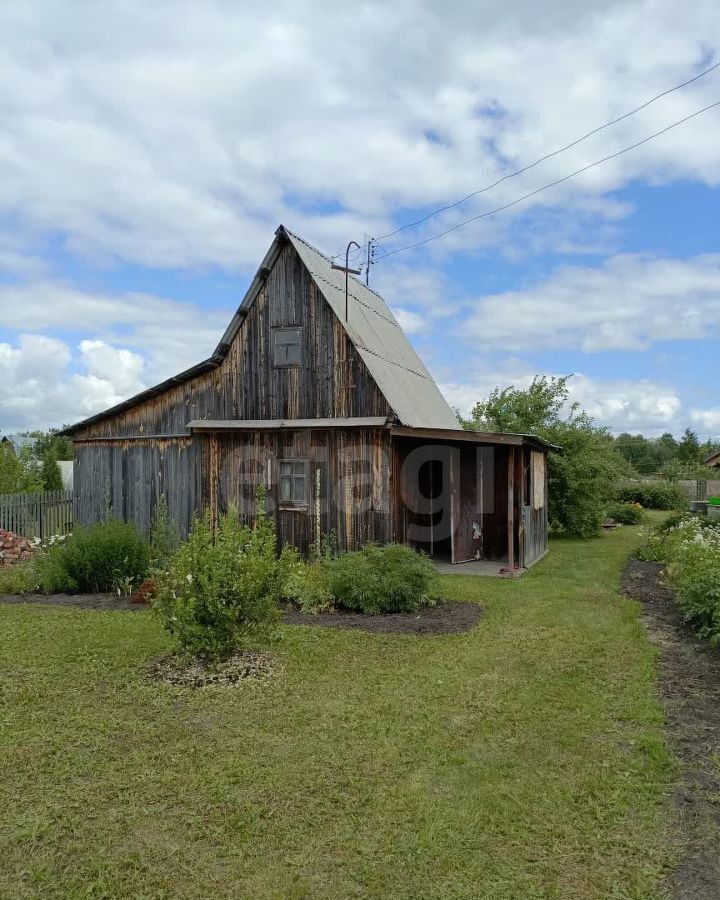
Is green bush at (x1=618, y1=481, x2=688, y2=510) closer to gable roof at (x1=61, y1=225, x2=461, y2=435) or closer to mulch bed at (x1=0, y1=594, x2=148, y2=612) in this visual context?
gable roof at (x1=61, y1=225, x2=461, y2=435)

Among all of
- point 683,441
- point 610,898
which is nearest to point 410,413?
point 610,898

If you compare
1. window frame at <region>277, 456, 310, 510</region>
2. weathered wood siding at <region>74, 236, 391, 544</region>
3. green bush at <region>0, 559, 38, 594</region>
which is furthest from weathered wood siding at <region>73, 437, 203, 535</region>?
green bush at <region>0, 559, 38, 594</region>

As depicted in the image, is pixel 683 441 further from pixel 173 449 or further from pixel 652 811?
pixel 652 811

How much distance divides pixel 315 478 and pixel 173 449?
3.24 metres

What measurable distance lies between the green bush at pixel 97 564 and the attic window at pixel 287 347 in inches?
179

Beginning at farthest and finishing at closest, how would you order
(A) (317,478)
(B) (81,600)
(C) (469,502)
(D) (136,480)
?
(C) (469,502) < (D) (136,480) < (A) (317,478) < (B) (81,600)

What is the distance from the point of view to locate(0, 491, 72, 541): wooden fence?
15500 millimetres

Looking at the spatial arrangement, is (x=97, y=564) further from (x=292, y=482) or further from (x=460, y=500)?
(x=460, y=500)

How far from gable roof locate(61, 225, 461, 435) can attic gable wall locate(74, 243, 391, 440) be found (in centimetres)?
13

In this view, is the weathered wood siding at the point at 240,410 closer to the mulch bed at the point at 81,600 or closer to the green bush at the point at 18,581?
the green bush at the point at 18,581

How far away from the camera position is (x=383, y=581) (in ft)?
30.9

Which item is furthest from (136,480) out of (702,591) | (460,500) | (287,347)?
(702,591)

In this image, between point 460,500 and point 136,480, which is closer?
point 136,480

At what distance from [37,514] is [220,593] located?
11.7 metres
